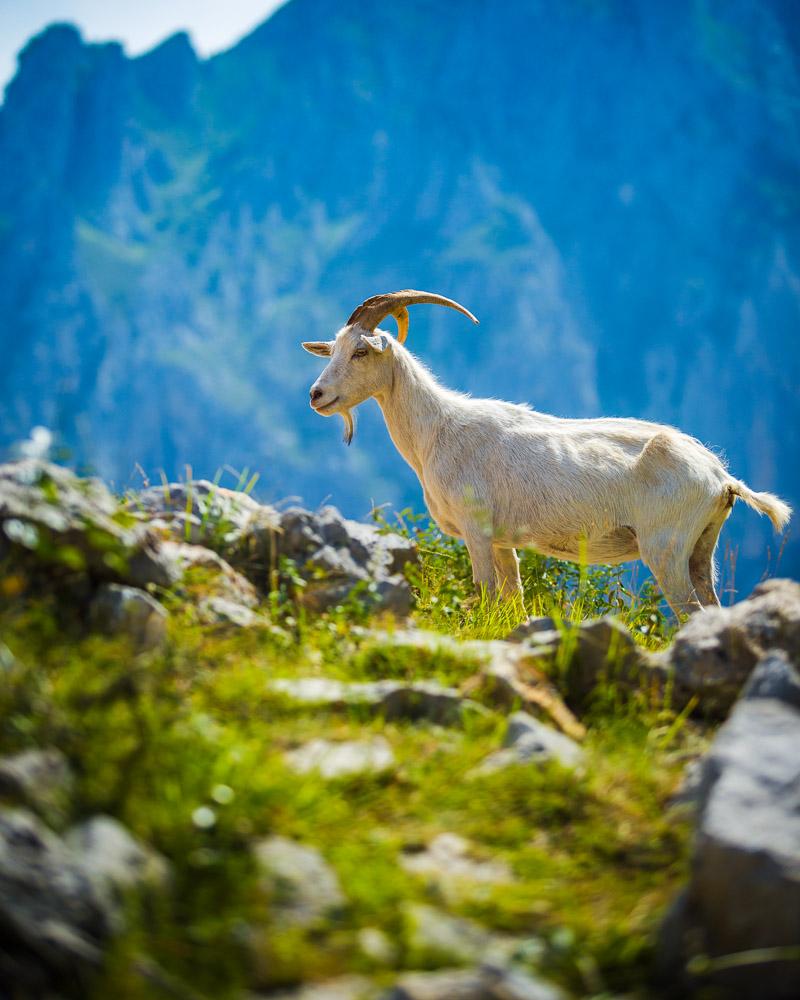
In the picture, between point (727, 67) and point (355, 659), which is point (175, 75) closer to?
point (727, 67)

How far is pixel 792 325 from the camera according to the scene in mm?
43281

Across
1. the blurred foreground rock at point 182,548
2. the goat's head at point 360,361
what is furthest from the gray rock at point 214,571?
the goat's head at point 360,361

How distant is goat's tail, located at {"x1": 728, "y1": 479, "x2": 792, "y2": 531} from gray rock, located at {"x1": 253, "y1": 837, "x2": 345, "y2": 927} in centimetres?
456

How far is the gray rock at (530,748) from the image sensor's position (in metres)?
2.64

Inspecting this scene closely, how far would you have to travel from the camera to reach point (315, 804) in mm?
2334

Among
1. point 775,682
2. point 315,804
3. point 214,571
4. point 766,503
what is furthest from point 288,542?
point 766,503

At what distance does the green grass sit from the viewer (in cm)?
192

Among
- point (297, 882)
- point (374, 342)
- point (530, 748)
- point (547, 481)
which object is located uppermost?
point (374, 342)

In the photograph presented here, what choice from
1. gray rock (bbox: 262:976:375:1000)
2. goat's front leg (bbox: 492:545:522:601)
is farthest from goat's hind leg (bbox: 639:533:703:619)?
gray rock (bbox: 262:976:375:1000)

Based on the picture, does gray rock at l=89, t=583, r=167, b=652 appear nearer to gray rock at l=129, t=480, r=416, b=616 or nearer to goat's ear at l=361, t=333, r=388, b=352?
gray rock at l=129, t=480, r=416, b=616

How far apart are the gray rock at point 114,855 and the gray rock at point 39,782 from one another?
0.08m

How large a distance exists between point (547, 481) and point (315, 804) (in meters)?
4.02

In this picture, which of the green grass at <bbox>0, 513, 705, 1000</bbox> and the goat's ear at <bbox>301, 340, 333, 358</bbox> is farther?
the goat's ear at <bbox>301, 340, 333, 358</bbox>

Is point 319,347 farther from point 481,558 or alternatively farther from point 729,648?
point 729,648
